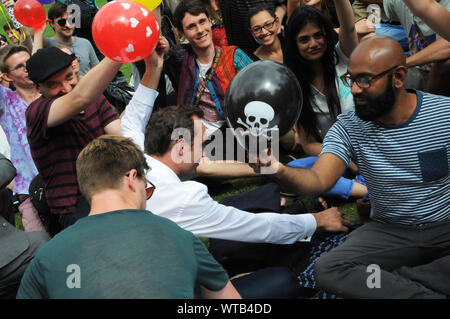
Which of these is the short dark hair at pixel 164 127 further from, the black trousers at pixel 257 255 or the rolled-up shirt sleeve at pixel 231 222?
the black trousers at pixel 257 255

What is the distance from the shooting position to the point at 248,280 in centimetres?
275

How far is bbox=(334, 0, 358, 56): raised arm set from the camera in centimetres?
359

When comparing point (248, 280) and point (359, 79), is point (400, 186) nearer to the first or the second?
point (359, 79)

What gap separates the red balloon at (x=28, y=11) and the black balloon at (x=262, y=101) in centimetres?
359

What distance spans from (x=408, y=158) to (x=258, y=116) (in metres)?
0.85

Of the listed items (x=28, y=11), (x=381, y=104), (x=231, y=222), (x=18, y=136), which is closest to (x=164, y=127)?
(x=231, y=222)

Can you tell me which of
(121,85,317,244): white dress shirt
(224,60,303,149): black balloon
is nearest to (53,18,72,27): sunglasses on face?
(121,85,317,244): white dress shirt

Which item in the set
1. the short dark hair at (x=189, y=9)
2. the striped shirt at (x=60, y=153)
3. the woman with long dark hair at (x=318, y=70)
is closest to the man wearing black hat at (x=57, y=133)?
the striped shirt at (x=60, y=153)

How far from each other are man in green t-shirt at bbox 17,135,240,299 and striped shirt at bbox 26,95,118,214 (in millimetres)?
1317

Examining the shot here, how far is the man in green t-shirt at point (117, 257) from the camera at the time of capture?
1575 millimetres

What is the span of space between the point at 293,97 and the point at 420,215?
0.97 m

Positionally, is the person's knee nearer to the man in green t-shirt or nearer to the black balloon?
the black balloon
